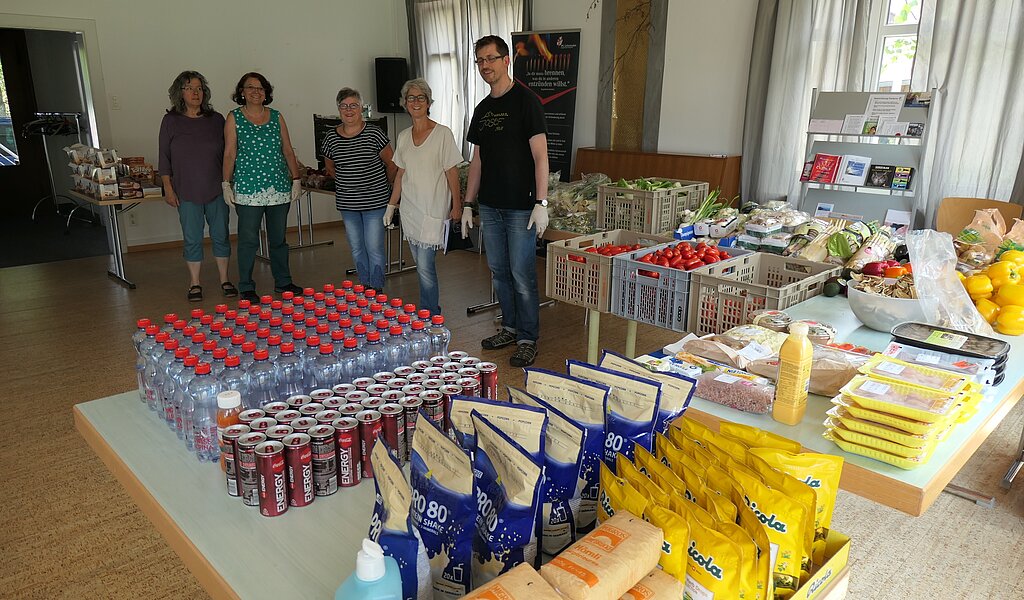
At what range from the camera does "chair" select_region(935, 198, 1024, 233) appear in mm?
4246

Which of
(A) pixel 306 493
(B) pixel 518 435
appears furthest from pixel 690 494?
(A) pixel 306 493

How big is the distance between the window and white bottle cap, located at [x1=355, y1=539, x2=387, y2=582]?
17.5 feet

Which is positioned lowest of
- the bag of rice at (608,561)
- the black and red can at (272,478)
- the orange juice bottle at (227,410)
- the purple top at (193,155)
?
the black and red can at (272,478)

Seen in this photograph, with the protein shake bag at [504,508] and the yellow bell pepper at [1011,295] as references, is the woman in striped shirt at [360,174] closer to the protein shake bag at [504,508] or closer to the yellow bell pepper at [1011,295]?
the yellow bell pepper at [1011,295]

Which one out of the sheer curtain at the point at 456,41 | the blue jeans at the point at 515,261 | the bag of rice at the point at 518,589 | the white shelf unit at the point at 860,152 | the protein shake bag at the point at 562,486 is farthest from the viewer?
the sheer curtain at the point at 456,41

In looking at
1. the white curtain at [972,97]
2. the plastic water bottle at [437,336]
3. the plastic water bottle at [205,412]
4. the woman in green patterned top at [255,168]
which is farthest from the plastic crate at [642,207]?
the plastic water bottle at [205,412]

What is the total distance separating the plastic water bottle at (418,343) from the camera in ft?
6.33

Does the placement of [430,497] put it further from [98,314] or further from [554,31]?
[554,31]

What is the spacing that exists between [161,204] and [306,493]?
721 centimetres

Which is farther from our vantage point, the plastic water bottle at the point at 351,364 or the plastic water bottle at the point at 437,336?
the plastic water bottle at the point at 437,336

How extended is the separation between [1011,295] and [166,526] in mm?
2537

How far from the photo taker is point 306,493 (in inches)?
54.2

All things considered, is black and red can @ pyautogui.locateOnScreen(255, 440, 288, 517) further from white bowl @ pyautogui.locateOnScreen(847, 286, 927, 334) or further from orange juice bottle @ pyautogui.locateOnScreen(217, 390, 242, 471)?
white bowl @ pyautogui.locateOnScreen(847, 286, 927, 334)

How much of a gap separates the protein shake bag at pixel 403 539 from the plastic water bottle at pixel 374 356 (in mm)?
797
